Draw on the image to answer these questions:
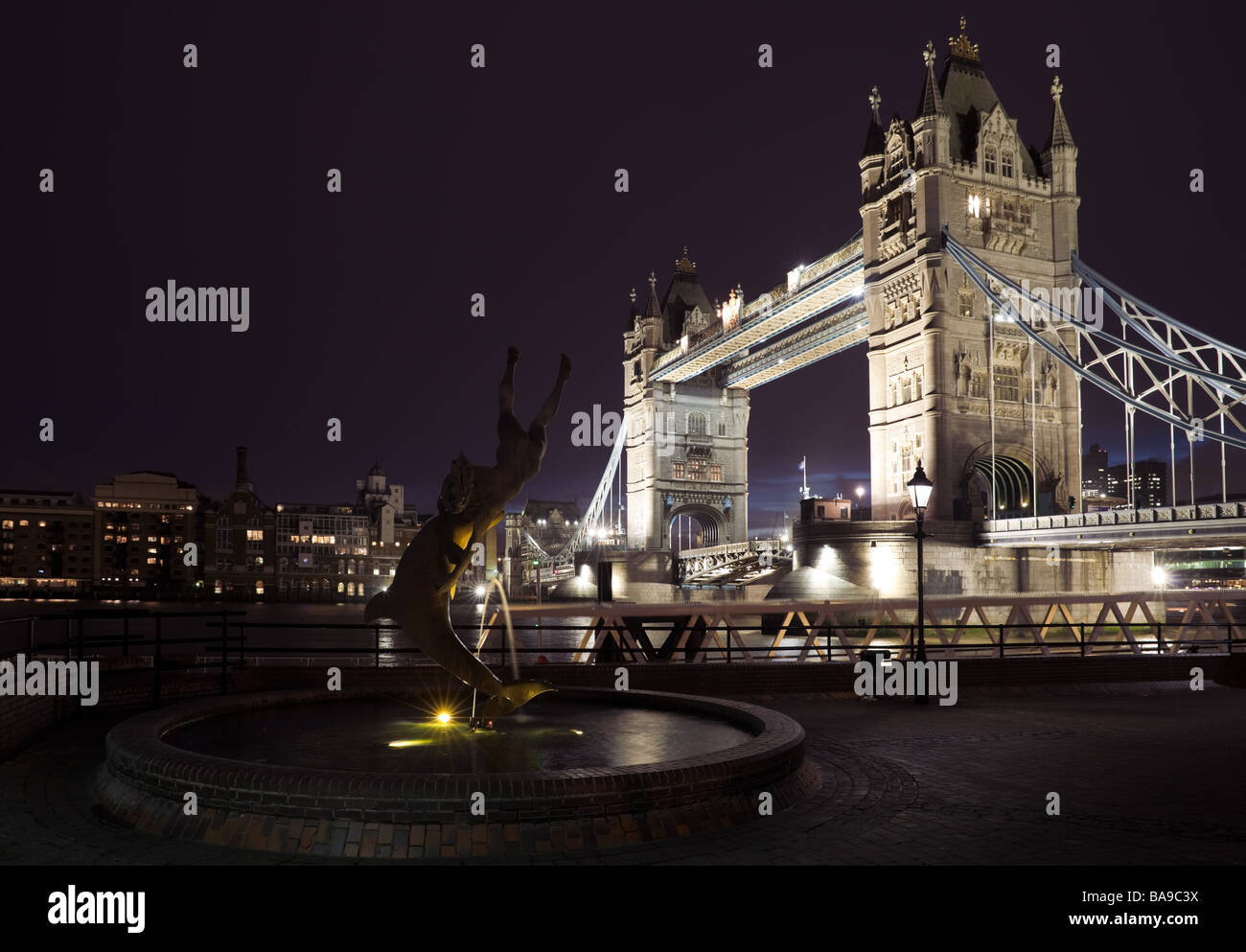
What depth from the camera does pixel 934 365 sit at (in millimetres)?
45594

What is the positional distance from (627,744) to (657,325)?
266ft

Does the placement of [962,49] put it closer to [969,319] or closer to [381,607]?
[969,319]

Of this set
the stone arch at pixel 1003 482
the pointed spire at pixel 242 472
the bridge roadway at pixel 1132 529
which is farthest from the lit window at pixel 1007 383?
the pointed spire at pixel 242 472

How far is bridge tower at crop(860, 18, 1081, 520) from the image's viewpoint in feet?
150

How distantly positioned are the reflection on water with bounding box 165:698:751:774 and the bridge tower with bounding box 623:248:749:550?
7385cm

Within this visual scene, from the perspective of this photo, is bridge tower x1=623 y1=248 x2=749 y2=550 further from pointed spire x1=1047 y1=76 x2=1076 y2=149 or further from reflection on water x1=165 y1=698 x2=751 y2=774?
reflection on water x1=165 y1=698 x2=751 y2=774

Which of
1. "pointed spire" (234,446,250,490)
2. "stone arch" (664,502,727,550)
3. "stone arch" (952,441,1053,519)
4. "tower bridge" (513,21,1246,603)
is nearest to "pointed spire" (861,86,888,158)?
"tower bridge" (513,21,1246,603)

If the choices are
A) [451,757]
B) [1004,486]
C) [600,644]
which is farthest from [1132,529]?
[451,757]

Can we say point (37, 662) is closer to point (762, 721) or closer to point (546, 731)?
point (546, 731)

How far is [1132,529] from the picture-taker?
36406 mm

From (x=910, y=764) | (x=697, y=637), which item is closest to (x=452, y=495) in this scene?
(x=910, y=764)

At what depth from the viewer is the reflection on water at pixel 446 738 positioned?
8.31 meters

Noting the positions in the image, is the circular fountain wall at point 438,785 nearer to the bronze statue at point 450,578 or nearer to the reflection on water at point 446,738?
the reflection on water at point 446,738

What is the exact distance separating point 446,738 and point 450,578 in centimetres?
153
